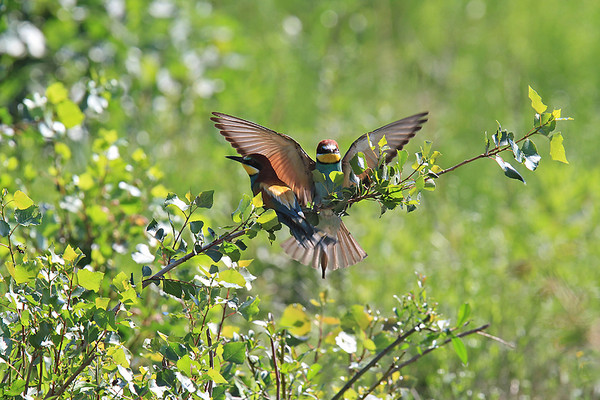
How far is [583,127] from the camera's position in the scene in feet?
12.5

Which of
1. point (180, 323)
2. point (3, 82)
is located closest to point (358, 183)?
point (180, 323)

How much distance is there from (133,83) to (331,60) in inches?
49.7

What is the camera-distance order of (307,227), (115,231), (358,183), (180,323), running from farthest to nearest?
(115,231), (180,323), (307,227), (358,183)

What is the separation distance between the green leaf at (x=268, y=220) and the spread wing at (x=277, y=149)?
0.20 metres

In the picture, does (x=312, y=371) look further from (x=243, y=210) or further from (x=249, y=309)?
(x=243, y=210)

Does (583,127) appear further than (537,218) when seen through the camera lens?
Yes

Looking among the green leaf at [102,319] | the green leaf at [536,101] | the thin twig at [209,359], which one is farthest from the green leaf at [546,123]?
the green leaf at [102,319]

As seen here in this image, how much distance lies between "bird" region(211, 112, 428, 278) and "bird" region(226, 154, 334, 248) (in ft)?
0.06

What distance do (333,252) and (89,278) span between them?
0.51 meters

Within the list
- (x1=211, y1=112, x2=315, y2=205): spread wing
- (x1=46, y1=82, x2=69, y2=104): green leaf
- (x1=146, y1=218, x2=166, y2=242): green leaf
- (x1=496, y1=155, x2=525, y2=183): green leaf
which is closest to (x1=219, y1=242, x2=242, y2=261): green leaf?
(x1=146, y1=218, x2=166, y2=242): green leaf

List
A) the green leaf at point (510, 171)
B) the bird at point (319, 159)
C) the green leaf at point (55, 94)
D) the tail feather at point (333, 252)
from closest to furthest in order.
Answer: the green leaf at point (510, 171), the bird at point (319, 159), the tail feather at point (333, 252), the green leaf at point (55, 94)

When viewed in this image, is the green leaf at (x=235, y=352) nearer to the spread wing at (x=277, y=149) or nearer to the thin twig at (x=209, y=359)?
the thin twig at (x=209, y=359)

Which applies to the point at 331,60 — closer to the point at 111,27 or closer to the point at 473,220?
the point at 111,27

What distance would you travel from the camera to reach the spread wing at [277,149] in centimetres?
127
